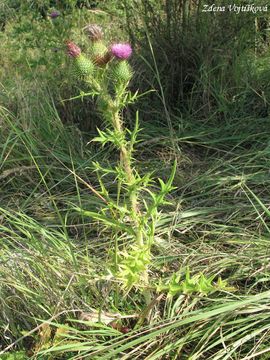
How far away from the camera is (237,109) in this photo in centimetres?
284

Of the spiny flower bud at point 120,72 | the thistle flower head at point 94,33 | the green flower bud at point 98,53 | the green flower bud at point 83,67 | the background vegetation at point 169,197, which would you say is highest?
the thistle flower head at point 94,33

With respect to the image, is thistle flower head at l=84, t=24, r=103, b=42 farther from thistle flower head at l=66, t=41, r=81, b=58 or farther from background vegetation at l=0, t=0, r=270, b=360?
background vegetation at l=0, t=0, r=270, b=360

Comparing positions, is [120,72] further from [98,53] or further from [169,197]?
[169,197]

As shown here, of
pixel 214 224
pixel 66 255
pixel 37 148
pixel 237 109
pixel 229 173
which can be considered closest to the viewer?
pixel 66 255

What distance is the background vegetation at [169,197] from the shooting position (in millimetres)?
1511

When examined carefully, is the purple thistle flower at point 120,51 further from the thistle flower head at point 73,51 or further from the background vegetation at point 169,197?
the background vegetation at point 169,197

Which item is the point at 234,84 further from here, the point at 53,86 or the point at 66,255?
the point at 66,255

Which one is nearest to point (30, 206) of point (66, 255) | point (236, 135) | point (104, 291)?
point (66, 255)

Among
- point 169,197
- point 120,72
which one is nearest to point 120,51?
point 120,72

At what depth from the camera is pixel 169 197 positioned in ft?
7.41

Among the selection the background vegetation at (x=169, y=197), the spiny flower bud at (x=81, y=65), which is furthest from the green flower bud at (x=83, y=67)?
the background vegetation at (x=169, y=197)

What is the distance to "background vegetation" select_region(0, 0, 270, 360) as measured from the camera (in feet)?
4.96

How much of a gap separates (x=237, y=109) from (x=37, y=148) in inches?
45.7

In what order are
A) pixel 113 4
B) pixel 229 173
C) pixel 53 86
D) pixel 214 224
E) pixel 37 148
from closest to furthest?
pixel 214 224 < pixel 229 173 < pixel 37 148 < pixel 53 86 < pixel 113 4
